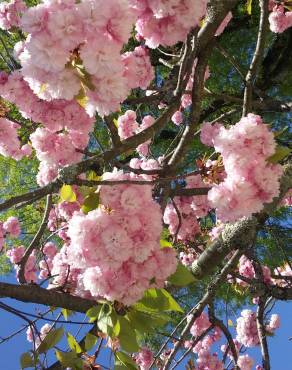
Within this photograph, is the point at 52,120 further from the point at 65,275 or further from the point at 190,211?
the point at 190,211

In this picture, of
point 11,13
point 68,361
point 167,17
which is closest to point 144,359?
point 68,361

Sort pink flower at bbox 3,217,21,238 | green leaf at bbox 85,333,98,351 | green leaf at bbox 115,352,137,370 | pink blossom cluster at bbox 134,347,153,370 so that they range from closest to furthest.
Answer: green leaf at bbox 115,352,137,370 → green leaf at bbox 85,333,98,351 → pink blossom cluster at bbox 134,347,153,370 → pink flower at bbox 3,217,21,238

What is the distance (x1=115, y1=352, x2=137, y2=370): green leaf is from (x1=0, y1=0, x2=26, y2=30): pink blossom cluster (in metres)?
3.78

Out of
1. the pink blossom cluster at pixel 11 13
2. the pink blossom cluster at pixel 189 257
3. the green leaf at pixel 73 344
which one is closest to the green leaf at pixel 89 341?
the green leaf at pixel 73 344

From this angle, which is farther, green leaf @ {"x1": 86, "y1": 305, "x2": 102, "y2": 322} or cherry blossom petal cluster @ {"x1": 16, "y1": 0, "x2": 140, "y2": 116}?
green leaf @ {"x1": 86, "y1": 305, "x2": 102, "y2": 322}

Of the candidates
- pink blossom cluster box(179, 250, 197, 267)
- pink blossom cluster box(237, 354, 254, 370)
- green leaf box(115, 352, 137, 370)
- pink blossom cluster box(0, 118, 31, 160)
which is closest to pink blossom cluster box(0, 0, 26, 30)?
pink blossom cluster box(0, 118, 31, 160)

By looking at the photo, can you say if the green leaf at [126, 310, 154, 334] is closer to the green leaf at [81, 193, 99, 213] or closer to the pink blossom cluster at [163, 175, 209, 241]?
the green leaf at [81, 193, 99, 213]

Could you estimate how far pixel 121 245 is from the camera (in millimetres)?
1601

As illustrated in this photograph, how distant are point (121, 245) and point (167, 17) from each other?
2.73 feet

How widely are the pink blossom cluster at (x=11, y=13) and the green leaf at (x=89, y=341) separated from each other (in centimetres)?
364

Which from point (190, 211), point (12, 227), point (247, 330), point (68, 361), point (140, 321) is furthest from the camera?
point (12, 227)

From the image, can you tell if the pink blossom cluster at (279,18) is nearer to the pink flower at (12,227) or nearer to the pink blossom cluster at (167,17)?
the pink flower at (12,227)

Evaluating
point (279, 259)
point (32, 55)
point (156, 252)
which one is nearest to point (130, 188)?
point (156, 252)

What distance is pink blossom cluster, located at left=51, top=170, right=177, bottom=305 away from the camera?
1.64 metres
